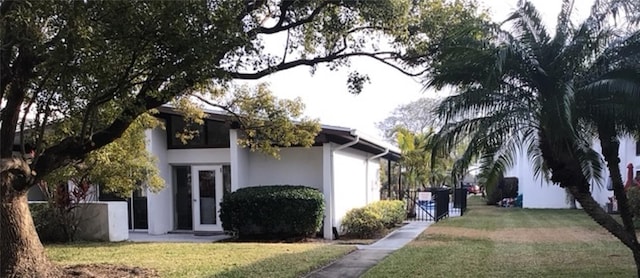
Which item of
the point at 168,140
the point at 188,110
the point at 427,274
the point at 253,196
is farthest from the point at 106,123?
the point at 168,140

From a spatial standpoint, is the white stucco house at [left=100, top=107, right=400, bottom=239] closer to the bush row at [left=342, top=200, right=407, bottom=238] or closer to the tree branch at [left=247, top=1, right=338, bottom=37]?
the bush row at [left=342, top=200, right=407, bottom=238]

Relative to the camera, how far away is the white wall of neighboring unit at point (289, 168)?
1554 cm

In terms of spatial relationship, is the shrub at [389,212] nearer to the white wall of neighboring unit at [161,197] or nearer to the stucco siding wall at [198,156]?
the stucco siding wall at [198,156]

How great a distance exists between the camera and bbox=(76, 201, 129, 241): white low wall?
47.6 feet

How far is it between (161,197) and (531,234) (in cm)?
1072

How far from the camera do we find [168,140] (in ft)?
55.7

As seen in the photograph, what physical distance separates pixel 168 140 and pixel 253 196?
14.5 ft

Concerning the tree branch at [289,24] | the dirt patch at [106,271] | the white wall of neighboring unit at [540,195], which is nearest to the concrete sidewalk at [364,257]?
the dirt patch at [106,271]

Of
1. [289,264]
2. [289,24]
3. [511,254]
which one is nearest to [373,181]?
[511,254]

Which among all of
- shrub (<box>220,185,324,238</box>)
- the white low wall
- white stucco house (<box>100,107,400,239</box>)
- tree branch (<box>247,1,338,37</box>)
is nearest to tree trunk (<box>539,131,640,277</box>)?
tree branch (<box>247,1,338,37</box>)

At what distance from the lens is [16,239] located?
8078 millimetres

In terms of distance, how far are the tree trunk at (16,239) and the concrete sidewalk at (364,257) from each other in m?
4.15

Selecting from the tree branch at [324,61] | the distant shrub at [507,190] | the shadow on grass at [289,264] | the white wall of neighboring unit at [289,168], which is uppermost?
the tree branch at [324,61]

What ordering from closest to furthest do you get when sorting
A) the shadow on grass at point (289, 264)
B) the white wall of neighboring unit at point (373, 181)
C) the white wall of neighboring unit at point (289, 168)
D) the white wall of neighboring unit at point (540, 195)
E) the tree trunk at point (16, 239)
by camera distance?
the tree trunk at point (16, 239) → the shadow on grass at point (289, 264) → the white wall of neighboring unit at point (289, 168) → the white wall of neighboring unit at point (373, 181) → the white wall of neighboring unit at point (540, 195)
